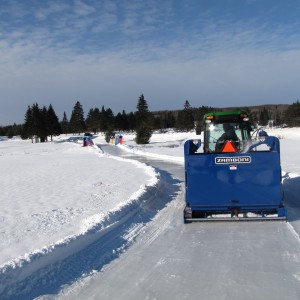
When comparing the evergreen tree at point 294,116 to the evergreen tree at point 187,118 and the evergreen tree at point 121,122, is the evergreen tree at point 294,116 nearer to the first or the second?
the evergreen tree at point 187,118

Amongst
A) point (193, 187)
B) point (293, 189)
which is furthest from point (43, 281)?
point (293, 189)

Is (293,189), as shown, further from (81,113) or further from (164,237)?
(81,113)

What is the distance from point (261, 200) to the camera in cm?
770

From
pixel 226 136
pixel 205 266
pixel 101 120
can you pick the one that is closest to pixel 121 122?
pixel 101 120

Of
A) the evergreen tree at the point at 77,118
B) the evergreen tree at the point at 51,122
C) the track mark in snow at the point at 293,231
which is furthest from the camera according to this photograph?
the evergreen tree at the point at 77,118

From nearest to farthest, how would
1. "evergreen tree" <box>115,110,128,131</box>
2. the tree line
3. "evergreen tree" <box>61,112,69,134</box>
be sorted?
the tree line
"evergreen tree" <box>115,110,128,131</box>
"evergreen tree" <box>61,112,69,134</box>

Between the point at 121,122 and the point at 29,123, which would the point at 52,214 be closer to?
the point at 29,123

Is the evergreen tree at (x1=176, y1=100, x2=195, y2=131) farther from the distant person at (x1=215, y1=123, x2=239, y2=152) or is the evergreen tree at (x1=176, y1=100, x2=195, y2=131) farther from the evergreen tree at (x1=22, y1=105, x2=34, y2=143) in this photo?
the distant person at (x1=215, y1=123, x2=239, y2=152)

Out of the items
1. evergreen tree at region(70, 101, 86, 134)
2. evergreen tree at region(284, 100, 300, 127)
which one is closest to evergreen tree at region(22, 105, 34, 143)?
evergreen tree at region(70, 101, 86, 134)

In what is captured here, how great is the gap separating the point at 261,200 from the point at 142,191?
4.17m

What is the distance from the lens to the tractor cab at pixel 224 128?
9758 millimetres

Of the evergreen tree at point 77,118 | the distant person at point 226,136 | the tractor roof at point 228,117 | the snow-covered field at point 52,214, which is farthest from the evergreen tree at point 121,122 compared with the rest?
the distant person at point 226,136

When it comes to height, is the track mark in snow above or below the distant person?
below

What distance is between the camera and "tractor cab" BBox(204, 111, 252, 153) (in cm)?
976
